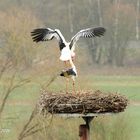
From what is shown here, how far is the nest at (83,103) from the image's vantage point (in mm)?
9047

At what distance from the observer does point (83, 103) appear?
29.6 feet

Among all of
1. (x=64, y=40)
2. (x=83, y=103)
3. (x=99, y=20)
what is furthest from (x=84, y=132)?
(x=99, y=20)

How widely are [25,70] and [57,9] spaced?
31322 millimetres

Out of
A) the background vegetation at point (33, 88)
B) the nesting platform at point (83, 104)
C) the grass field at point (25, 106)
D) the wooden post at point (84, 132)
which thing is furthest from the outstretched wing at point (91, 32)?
the grass field at point (25, 106)

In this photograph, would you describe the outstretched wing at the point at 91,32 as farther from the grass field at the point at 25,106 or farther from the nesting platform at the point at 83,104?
the grass field at the point at 25,106

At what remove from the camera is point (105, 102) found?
360 inches

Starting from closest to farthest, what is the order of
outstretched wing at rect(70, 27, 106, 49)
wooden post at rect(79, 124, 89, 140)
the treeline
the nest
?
the nest, wooden post at rect(79, 124, 89, 140), outstretched wing at rect(70, 27, 106, 49), the treeline

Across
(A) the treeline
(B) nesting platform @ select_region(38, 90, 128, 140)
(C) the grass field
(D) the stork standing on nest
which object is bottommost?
(C) the grass field

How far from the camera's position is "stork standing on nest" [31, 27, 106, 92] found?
9.50m

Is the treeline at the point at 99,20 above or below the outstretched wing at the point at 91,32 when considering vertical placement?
above

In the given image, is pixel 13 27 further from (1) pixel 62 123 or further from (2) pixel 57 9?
(2) pixel 57 9

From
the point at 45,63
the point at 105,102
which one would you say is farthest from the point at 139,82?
the point at 105,102

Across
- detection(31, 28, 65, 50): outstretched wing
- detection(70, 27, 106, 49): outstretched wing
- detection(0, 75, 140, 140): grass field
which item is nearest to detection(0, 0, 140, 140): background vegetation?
detection(0, 75, 140, 140): grass field

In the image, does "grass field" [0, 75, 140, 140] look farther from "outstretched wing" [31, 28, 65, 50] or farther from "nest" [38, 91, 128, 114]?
"nest" [38, 91, 128, 114]
